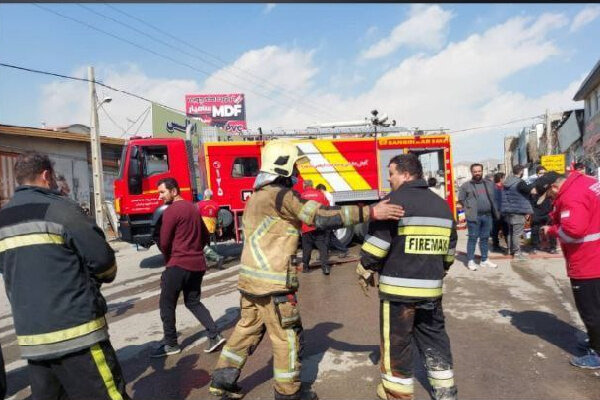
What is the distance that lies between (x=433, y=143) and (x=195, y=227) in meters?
8.08

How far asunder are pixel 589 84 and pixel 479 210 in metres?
17.2

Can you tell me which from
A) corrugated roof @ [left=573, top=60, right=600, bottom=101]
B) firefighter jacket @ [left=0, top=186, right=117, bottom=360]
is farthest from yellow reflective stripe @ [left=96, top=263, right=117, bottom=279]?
corrugated roof @ [left=573, top=60, right=600, bottom=101]

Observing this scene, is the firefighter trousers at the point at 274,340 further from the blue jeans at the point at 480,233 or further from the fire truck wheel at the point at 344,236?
the fire truck wheel at the point at 344,236

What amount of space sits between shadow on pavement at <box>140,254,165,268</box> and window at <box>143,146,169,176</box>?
228cm

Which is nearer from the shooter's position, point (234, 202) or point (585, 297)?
point (585, 297)

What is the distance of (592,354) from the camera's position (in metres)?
3.71

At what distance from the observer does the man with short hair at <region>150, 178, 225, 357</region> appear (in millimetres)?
4340

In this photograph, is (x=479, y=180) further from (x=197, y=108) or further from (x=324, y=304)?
(x=197, y=108)

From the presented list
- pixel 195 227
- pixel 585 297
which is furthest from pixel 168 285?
pixel 585 297

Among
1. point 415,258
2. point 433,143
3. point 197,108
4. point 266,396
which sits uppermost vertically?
point 197,108

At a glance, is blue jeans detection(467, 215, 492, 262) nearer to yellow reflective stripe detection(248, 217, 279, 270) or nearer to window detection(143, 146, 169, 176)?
yellow reflective stripe detection(248, 217, 279, 270)

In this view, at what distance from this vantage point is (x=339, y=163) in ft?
35.2

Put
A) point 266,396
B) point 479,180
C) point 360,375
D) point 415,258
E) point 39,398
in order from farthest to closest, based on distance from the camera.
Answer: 1. point 479,180
2. point 360,375
3. point 266,396
4. point 415,258
5. point 39,398

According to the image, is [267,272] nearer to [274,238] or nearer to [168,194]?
[274,238]
